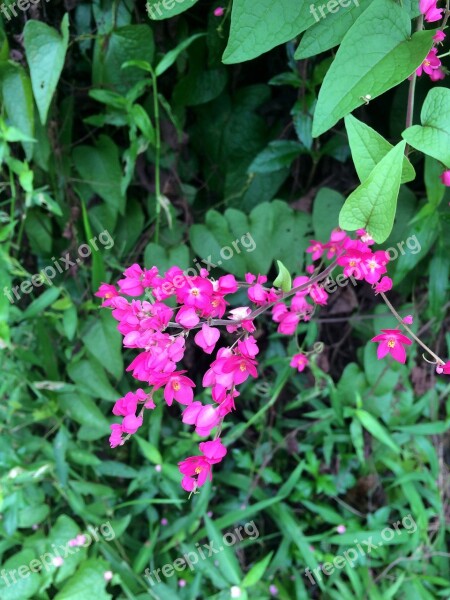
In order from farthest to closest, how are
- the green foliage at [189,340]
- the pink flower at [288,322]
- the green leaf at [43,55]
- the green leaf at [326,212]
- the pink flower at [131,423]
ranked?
the green leaf at [326,212], the green foliage at [189,340], the green leaf at [43,55], the pink flower at [288,322], the pink flower at [131,423]

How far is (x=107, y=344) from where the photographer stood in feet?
3.86

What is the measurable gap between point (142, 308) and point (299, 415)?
94 cm

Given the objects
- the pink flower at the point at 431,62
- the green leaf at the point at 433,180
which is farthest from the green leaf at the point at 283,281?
the green leaf at the point at 433,180

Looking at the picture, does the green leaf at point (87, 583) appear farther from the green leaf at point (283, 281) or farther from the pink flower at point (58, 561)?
the green leaf at point (283, 281)

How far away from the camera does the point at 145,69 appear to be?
1.04 meters

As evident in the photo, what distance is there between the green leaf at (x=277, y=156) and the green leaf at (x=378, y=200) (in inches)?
24.5

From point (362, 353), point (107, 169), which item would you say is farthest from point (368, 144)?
point (362, 353)

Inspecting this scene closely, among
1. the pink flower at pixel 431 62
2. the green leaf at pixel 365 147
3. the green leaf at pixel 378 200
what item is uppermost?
the pink flower at pixel 431 62

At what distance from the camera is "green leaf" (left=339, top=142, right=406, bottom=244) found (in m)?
0.56

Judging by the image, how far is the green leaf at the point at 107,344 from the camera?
1.17 meters

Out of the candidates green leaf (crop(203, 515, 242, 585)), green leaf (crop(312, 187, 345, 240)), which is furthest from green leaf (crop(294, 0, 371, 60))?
green leaf (crop(203, 515, 242, 585))

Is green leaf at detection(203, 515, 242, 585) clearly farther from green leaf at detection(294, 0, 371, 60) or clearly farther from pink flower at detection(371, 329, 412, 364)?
green leaf at detection(294, 0, 371, 60)

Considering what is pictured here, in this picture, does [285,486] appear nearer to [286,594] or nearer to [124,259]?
[286,594]

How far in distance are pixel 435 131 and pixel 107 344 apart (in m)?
0.78
